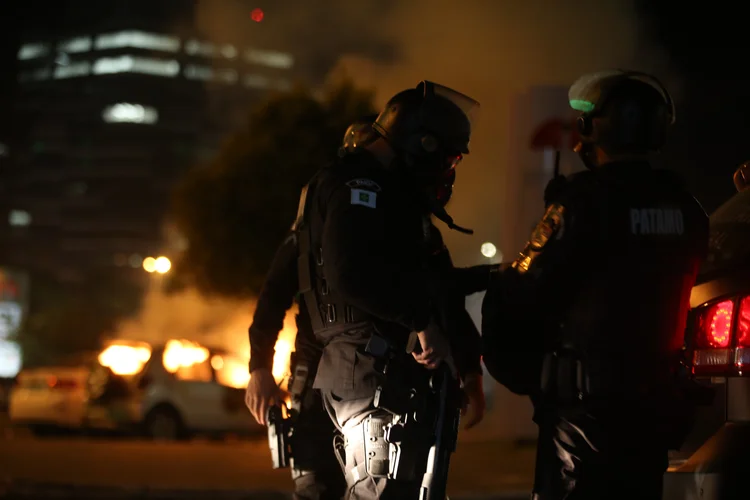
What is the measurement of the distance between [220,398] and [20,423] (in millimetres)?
2991

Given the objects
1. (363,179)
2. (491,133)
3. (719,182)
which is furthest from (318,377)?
(491,133)

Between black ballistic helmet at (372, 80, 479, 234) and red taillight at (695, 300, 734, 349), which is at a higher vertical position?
black ballistic helmet at (372, 80, 479, 234)

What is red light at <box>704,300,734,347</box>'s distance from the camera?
337 centimetres

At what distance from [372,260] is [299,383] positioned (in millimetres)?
730

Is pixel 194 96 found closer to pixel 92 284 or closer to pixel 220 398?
pixel 92 284

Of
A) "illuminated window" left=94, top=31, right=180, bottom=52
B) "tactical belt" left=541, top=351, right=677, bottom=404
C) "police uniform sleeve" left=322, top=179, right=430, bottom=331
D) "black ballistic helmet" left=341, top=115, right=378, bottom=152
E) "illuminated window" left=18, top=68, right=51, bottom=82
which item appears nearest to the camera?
"tactical belt" left=541, top=351, right=677, bottom=404

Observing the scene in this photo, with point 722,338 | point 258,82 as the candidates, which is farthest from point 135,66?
point 722,338

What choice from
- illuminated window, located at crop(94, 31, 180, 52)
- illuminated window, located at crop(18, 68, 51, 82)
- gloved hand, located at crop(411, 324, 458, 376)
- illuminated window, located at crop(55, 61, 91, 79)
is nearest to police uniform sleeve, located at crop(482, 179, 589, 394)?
gloved hand, located at crop(411, 324, 458, 376)

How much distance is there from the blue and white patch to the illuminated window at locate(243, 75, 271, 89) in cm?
10724

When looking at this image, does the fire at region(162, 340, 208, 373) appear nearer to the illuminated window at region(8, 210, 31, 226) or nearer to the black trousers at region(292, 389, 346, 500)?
the black trousers at region(292, 389, 346, 500)

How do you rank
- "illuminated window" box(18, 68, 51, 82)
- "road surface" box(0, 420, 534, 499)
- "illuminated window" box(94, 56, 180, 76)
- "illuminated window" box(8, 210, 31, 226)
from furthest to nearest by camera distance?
"illuminated window" box(18, 68, 51, 82), "illuminated window" box(94, 56, 180, 76), "illuminated window" box(8, 210, 31, 226), "road surface" box(0, 420, 534, 499)

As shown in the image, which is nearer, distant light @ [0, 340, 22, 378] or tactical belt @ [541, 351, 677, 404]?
tactical belt @ [541, 351, 677, 404]

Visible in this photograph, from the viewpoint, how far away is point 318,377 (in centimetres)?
358

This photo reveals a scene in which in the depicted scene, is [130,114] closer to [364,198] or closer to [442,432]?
[364,198]
